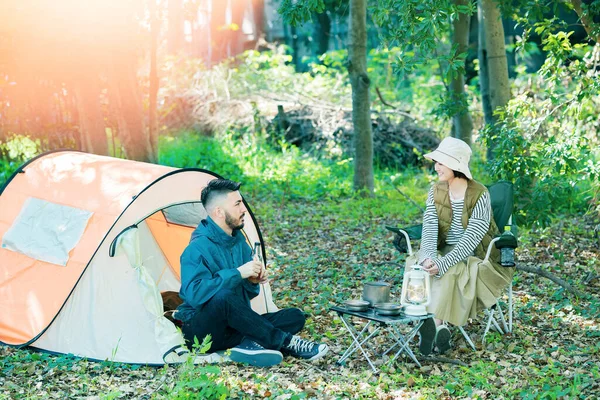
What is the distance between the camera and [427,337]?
14.7 ft

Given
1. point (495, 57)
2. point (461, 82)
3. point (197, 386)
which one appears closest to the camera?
point (197, 386)

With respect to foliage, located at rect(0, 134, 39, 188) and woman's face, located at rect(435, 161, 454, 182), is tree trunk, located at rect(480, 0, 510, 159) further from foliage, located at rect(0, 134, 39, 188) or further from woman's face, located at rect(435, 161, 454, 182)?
foliage, located at rect(0, 134, 39, 188)

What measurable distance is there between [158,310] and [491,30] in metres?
4.93

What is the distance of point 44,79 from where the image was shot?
10320 mm

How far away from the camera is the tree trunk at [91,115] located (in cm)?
881

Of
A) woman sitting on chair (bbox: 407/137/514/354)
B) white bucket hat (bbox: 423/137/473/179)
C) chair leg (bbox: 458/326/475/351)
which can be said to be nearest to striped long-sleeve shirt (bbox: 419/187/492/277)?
woman sitting on chair (bbox: 407/137/514/354)

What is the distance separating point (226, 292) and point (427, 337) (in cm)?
121

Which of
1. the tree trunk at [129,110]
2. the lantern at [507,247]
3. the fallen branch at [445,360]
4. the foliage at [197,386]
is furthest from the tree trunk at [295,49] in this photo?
the foliage at [197,386]

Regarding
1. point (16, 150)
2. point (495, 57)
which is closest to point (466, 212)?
point (495, 57)

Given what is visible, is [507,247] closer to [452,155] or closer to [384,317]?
[452,155]

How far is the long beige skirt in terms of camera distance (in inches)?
182

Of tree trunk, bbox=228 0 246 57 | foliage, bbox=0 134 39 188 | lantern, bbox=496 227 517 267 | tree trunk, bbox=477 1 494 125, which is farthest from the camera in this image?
tree trunk, bbox=228 0 246 57

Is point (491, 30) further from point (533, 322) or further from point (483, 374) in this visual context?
point (483, 374)

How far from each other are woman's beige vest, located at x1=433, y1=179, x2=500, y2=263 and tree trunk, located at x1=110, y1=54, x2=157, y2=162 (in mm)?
4716
